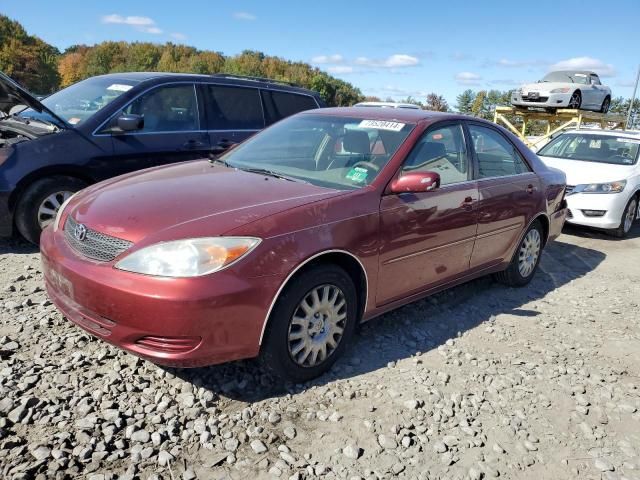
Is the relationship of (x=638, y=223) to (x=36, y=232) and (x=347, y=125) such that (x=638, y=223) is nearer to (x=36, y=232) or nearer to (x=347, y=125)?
(x=347, y=125)

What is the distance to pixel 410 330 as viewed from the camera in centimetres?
410

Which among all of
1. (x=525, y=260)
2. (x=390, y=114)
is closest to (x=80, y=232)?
(x=390, y=114)

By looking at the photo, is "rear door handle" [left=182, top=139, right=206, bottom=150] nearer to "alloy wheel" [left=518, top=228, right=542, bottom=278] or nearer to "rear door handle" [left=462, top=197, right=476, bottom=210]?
"rear door handle" [left=462, top=197, right=476, bottom=210]

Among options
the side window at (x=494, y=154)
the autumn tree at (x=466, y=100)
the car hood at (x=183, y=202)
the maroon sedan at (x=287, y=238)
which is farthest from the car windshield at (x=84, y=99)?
the autumn tree at (x=466, y=100)

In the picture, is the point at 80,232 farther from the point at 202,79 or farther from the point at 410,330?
the point at 202,79

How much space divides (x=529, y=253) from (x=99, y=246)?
161 inches

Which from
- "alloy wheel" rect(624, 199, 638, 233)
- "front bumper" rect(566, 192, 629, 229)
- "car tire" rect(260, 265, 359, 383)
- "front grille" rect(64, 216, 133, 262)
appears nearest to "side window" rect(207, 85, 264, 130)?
"front grille" rect(64, 216, 133, 262)

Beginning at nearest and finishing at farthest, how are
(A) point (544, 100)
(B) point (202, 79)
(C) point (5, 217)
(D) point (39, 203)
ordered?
(C) point (5, 217)
(D) point (39, 203)
(B) point (202, 79)
(A) point (544, 100)

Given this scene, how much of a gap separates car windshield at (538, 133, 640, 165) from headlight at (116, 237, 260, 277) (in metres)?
7.99

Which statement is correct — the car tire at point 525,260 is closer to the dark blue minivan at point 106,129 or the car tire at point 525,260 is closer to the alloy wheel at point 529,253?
the alloy wheel at point 529,253

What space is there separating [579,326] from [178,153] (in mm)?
4275

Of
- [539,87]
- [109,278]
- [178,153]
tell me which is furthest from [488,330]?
[539,87]

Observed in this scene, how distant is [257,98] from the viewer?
21.6 feet

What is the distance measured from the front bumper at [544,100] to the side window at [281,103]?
10.7 metres
